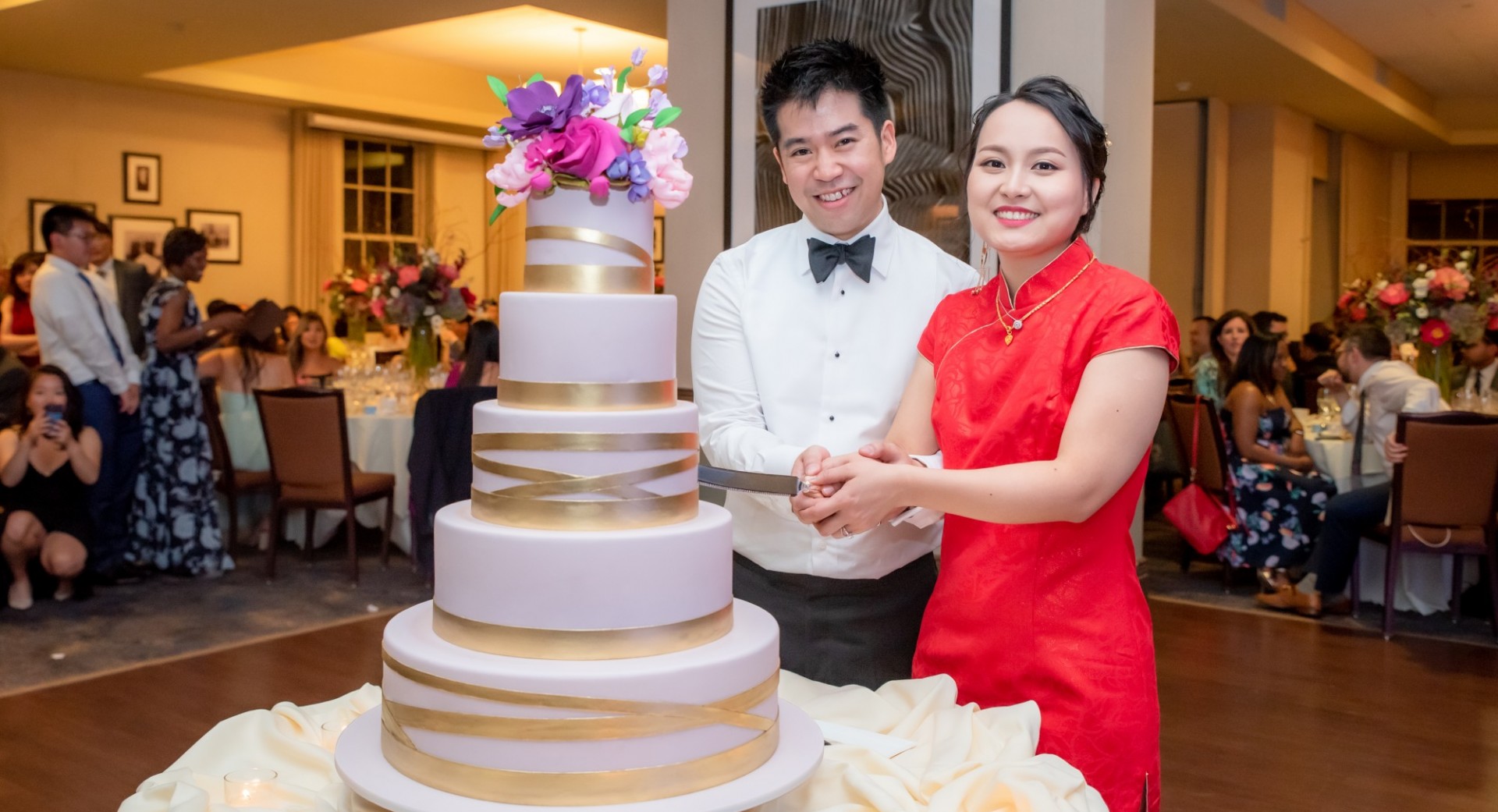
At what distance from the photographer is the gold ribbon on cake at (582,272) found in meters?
1.45

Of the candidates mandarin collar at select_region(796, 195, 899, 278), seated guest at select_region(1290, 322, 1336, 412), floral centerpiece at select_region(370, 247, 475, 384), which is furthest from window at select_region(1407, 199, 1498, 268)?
mandarin collar at select_region(796, 195, 899, 278)

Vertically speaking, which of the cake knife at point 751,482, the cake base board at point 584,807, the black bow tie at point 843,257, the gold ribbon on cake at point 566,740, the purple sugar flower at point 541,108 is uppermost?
the purple sugar flower at point 541,108

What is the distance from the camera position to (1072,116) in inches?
63.7

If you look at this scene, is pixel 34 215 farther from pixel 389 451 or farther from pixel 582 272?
pixel 582 272

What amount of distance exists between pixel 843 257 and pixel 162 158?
1153cm

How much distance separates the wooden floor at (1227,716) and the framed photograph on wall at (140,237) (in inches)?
301

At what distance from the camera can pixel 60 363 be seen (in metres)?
6.19

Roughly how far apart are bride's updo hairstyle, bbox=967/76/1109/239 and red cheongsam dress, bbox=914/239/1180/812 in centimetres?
11

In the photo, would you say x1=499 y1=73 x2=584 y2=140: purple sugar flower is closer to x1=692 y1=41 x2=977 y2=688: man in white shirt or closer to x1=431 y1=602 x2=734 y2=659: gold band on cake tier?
x1=431 y1=602 x2=734 y2=659: gold band on cake tier

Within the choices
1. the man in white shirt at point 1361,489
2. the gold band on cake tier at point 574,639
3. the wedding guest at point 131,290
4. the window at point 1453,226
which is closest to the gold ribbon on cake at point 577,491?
the gold band on cake tier at point 574,639

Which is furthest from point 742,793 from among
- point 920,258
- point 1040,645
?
point 920,258

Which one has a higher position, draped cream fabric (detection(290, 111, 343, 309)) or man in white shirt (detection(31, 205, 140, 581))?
draped cream fabric (detection(290, 111, 343, 309))

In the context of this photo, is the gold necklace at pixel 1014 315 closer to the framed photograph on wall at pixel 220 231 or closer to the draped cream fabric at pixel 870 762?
the draped cream fabric at pixel 870 762

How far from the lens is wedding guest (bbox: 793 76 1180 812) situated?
156cm
